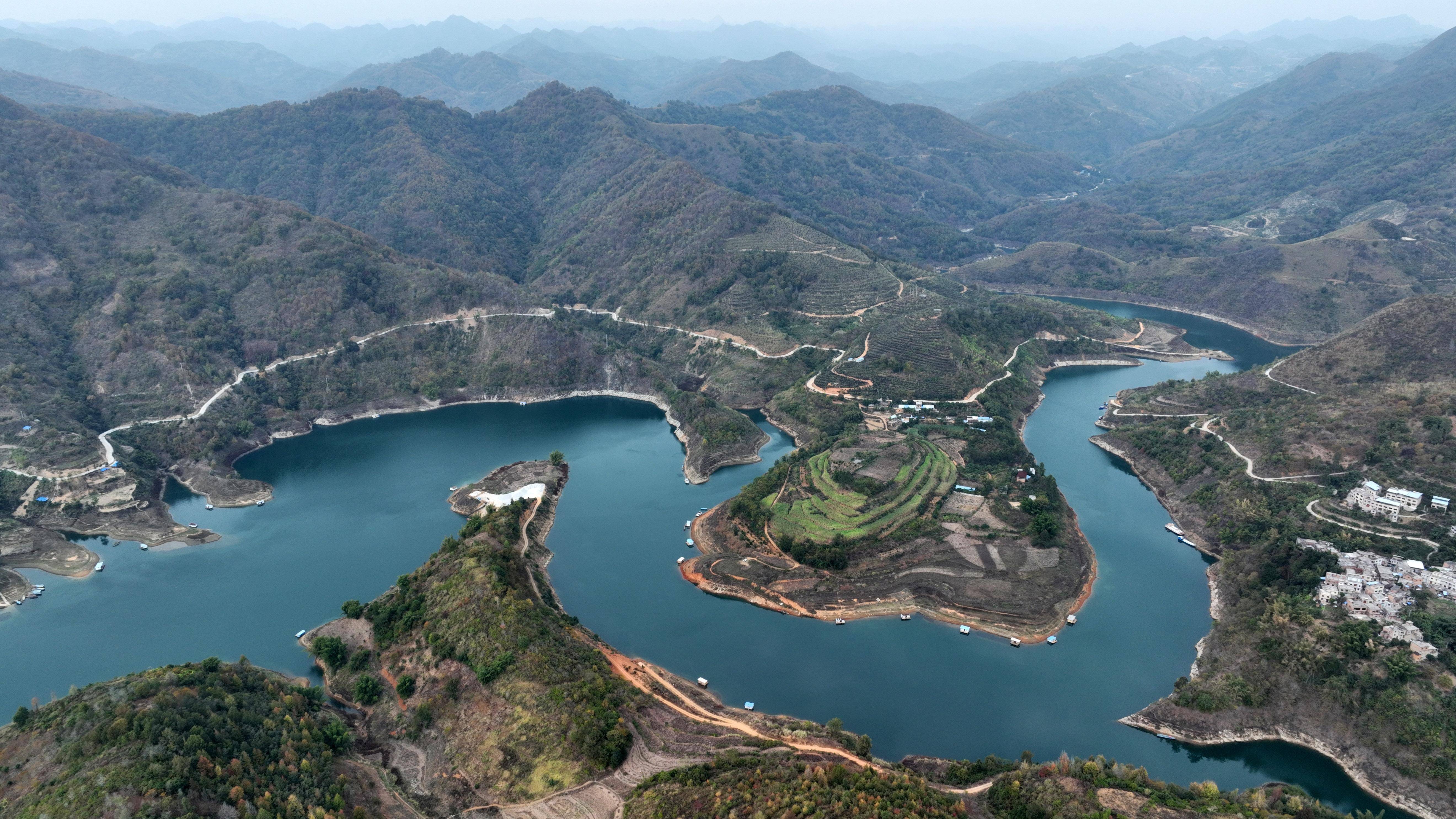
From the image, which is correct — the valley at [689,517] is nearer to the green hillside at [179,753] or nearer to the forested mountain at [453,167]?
the green hillside at [179,753]

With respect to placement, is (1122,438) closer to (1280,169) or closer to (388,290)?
(388,290)

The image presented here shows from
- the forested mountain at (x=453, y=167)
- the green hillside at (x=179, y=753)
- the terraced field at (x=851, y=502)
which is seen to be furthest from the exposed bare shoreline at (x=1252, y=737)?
the forested mountain at (x=453, y=167)

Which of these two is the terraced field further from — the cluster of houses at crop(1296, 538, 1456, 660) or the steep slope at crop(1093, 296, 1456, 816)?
the cluster of houses at crop(1296, 538, 1456, 660)

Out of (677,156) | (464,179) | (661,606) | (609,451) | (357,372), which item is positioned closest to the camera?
(661,606)

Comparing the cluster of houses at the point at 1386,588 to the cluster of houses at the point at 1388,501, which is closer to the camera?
the cluster of houses at the point at 1386,588

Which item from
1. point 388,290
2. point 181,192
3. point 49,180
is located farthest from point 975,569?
point 49,180

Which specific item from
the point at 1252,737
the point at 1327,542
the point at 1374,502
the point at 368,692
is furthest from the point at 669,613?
the point at 1374,502

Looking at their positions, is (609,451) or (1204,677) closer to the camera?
(1204,677)

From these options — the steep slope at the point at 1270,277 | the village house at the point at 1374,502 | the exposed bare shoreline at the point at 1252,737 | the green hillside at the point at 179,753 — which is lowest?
the exposed bare shoreline at the point at 1252,737

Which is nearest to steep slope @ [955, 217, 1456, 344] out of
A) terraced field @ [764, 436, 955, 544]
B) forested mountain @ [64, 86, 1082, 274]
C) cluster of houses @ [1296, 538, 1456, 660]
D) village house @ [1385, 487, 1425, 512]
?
forested mountain @ [64, 86, 1082, 274]
